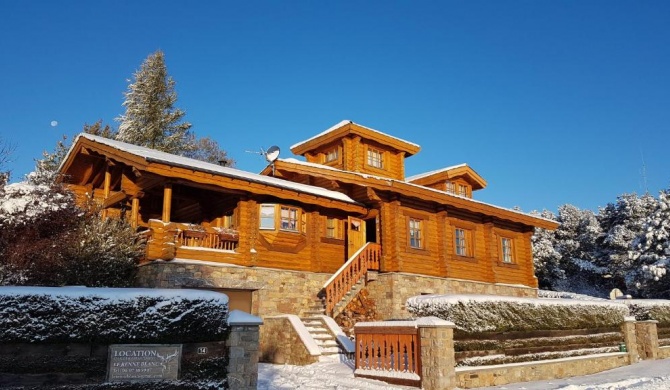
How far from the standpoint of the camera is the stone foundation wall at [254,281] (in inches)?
603

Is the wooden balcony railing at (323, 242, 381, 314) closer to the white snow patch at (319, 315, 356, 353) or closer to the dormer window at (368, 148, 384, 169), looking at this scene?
the white snow patch at (319, 315, 356, 353)

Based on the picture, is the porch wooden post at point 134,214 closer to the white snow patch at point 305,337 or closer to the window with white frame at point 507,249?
the white snow patch at point 305,337

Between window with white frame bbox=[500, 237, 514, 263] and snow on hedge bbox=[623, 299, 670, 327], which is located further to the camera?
window with white frame bbox=[500, 237, 514, 263]

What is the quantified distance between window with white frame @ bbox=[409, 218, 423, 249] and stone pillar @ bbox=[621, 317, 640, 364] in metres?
7.59

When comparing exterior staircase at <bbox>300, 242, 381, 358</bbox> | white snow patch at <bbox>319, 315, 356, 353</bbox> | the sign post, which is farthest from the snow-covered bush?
white snow patch at <bbox>319, 315, 356, 353</bbox>

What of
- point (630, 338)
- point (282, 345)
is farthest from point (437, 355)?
point (630, 338)

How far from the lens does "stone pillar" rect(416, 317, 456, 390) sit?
10484 mm

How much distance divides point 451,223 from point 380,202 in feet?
13.1

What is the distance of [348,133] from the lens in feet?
77.6

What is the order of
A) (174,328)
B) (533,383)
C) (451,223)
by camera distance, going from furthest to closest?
(451,223)
(533,383)
(174,328)

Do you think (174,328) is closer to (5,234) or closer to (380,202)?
(5,234)

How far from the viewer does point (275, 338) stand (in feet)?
50.2

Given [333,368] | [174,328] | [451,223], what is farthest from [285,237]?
[174,328]

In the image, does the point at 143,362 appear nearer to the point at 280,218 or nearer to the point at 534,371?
the point at 534,371
